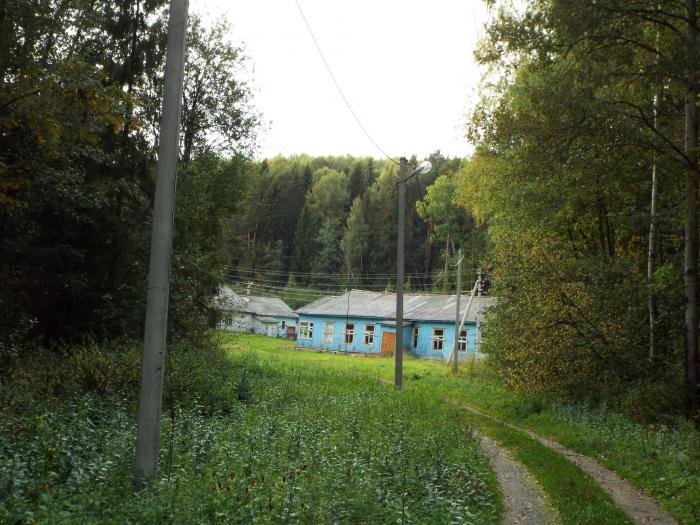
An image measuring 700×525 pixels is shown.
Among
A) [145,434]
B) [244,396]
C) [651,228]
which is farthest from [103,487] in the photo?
[651,228]

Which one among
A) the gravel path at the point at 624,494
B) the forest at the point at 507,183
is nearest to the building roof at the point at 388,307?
the forest at the point at 507,183

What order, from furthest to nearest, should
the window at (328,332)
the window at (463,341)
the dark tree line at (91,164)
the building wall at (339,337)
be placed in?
the window at (328,332) → the building wall at (339,337) → the window at (463,341) → the dark tree line at (91,164)

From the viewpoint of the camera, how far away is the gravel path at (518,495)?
7141 mm

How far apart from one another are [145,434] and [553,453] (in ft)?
25.9

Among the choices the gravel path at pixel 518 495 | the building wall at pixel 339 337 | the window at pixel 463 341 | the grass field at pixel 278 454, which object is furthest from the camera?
the building wall at pixel 339 337

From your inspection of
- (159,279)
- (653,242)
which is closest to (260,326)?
(653,242)

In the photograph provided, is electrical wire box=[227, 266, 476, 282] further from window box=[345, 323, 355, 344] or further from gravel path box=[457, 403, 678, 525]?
gravel path box=[457, 403, 678, 525]

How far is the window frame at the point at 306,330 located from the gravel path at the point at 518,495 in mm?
38214

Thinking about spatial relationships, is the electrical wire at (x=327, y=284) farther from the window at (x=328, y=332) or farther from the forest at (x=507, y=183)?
the forest at (x=507, y=183)

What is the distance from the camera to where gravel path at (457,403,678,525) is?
24.5ft

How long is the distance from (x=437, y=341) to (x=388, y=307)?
5.93m

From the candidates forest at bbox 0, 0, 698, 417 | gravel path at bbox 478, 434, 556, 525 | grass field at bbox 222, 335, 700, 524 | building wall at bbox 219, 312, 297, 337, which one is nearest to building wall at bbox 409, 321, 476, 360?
forest at bbox 0, 0, 698, 417

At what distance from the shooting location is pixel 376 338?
148 feet

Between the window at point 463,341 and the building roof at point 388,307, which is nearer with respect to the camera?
the window at point 463,341
